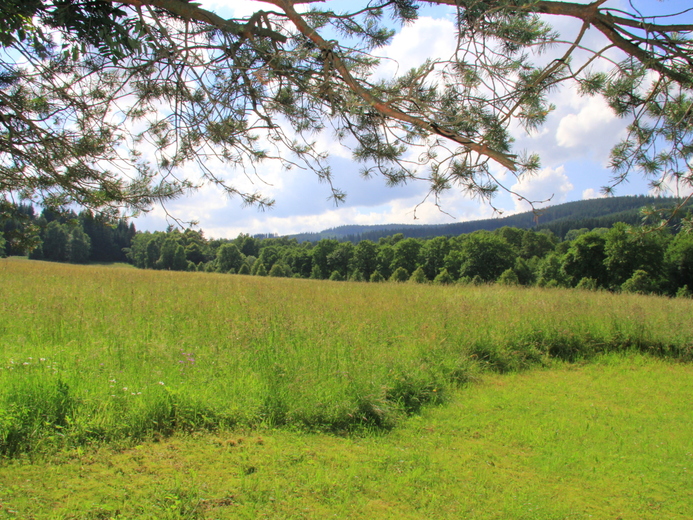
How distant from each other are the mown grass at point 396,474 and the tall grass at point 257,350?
270mm

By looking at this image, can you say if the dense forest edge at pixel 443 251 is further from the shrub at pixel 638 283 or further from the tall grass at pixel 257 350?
the tall grass at pixel 257 350

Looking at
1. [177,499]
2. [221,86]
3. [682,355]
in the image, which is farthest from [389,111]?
[682,355]

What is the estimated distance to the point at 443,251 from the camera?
180 ft

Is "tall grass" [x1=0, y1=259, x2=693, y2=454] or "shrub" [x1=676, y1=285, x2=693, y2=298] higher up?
"tall grass" [x1=0, y1=259, x2=693, y2=454]

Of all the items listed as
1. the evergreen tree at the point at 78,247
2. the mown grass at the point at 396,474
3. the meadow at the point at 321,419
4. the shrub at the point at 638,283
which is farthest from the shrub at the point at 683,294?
the evergreen tree at the point at 78,247

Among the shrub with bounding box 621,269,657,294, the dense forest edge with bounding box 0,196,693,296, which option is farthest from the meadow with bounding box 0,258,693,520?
the shrub with bounding box 621,269,657,294

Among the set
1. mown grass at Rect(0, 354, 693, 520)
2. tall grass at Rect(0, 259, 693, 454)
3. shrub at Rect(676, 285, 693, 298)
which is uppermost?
tall grass at Rect(0, 259, 693, 454)

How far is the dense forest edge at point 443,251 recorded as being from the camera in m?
4.00

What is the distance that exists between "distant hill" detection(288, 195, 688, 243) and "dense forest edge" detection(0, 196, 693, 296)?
3cm

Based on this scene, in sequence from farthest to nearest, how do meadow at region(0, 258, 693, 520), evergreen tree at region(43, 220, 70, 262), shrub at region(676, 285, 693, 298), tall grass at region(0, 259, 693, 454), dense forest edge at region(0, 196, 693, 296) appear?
1. evergreen tree at region(43, 220, 70, 262)
2. shrub at region(676, 285, 693, 298)
3. dense forest edge at region(0, 196, 693, 296)
4. tall grass at region(0, 259, 693, 454)
5. meadow at region(0, 258, 693, 520)

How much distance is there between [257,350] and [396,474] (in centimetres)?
241

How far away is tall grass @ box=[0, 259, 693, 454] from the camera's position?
3.22 meters

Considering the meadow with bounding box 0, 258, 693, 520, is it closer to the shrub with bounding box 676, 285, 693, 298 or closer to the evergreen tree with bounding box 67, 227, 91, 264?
the shrub with bounding box 676, 285, 693, 298

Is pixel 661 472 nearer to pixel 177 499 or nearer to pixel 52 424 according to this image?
pixel 177 499
